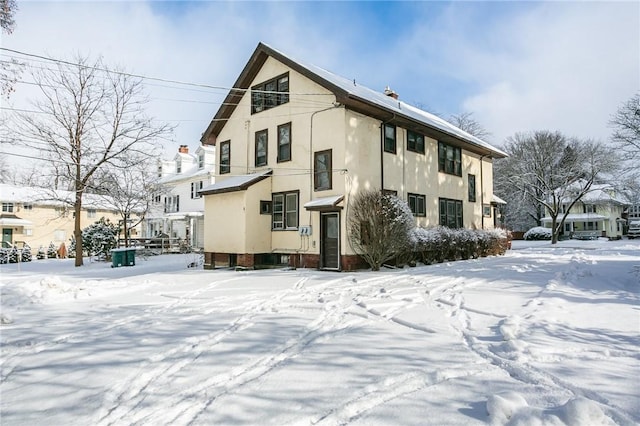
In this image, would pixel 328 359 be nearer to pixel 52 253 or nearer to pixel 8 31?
pixel 8 31

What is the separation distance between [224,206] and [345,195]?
17.5 feet

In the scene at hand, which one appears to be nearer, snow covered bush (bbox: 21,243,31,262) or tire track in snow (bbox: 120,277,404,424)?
tire track in snow (bbox: 120,277,404,424)

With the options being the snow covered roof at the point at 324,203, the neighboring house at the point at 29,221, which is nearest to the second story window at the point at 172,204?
the neighboring house at the point at 29,221

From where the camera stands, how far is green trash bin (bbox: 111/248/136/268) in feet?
61.9

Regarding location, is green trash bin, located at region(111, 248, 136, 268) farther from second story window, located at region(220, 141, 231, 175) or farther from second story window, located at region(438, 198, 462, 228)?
second story window, located at region(438, 198, 462, 228)

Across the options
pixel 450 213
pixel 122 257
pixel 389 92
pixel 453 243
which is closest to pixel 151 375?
pixel 453 243

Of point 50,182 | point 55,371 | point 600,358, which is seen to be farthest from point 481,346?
point 50,182

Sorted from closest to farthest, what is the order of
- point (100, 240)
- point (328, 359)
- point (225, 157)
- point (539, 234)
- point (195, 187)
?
point (328, 359) → point (225, 157) → point (100, 240) → point (195, 187) → point (539, 234)

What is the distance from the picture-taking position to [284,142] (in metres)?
16.8

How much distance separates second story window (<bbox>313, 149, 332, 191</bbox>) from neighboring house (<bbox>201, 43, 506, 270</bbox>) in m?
0.04

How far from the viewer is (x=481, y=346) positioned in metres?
4.83

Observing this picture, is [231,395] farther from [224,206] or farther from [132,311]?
[224,206]

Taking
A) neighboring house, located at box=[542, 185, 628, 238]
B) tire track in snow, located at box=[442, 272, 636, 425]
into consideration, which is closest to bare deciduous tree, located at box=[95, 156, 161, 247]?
tire track in snow, located at box=[442, 272, 636, 425]

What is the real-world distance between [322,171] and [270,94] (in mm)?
4774
